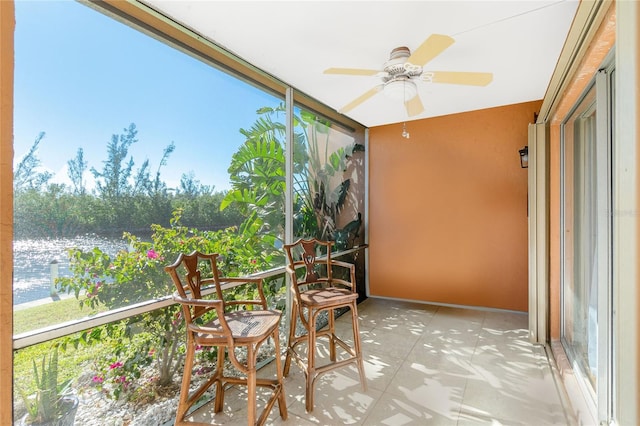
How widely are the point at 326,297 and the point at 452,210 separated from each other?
102 inches

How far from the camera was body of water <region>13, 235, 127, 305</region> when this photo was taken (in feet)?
4.08

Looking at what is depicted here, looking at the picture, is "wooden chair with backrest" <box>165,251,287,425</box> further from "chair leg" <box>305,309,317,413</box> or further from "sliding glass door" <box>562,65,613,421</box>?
"sliding glass door" <box>562,65,613,421</box>

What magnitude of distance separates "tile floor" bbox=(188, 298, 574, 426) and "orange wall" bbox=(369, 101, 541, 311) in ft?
2.32

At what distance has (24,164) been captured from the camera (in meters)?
1.27

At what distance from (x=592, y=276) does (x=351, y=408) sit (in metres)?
1.77

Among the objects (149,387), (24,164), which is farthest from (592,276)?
(24,164)

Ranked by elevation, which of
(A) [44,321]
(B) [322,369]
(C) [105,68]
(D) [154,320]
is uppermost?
(C) [105,68]

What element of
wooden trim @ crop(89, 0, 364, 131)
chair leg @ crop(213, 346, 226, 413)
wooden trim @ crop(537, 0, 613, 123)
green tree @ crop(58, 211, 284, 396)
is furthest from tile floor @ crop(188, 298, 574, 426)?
wooden trim @ crop(89, 0, 364, 131)

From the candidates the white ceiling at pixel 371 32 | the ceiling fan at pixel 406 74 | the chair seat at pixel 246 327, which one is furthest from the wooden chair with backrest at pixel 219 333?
the ceiling fan at pixel 406 74

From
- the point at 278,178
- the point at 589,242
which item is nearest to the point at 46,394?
the point at 278,178

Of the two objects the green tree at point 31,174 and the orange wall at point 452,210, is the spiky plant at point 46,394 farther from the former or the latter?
the orange wall at point 452,210

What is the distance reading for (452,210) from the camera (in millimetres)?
3910

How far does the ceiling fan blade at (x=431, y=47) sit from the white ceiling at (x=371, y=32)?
Answer: 25 cm

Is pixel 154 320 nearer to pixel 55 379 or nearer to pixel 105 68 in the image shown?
pixel 55 379
